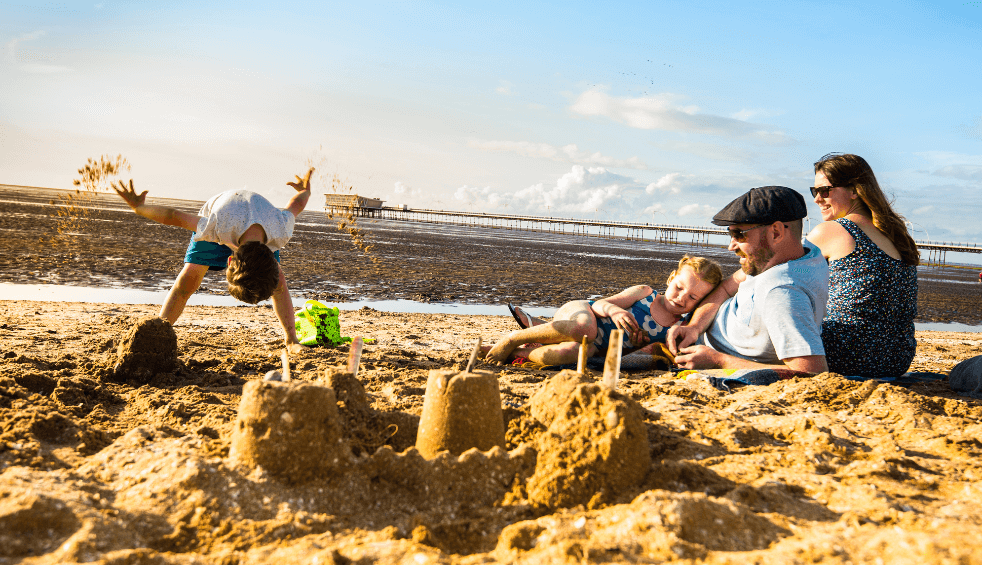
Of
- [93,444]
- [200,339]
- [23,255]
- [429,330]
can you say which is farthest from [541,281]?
[93,444]

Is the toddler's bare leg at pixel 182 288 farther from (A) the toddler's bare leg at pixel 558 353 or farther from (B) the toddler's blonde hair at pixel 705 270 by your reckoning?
(B) the toddler's blonde hair at pixel 705 270

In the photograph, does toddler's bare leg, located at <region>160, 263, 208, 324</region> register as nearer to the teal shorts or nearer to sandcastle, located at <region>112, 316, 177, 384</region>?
the teal shorts

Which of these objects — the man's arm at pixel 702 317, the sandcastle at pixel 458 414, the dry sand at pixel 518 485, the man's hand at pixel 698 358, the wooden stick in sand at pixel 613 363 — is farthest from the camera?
the man's arm at pixel 702 317

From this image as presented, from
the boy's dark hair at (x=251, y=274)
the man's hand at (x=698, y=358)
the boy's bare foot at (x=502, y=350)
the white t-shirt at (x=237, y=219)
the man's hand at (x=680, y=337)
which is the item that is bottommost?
the boy's bare foot at (x=502, y=350)

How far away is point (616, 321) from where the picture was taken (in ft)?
17.1

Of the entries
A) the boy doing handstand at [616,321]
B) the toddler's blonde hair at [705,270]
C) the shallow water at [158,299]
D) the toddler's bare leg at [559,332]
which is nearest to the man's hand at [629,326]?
the boy doing handstand at [616,321]

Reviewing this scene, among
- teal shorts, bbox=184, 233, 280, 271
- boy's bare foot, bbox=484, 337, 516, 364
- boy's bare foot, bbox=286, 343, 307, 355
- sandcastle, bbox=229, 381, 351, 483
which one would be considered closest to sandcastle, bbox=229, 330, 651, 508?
sandcastle, bbox=229, 381, 351, 483

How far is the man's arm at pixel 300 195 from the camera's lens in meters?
5.64

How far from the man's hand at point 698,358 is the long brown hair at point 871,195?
61.3 inches

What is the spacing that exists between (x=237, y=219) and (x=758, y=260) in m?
4.22

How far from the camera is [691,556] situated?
1911 mm

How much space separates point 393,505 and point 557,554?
78cm

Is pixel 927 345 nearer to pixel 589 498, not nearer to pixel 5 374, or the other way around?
pixel 589 498

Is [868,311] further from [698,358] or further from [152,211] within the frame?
[152,211]
